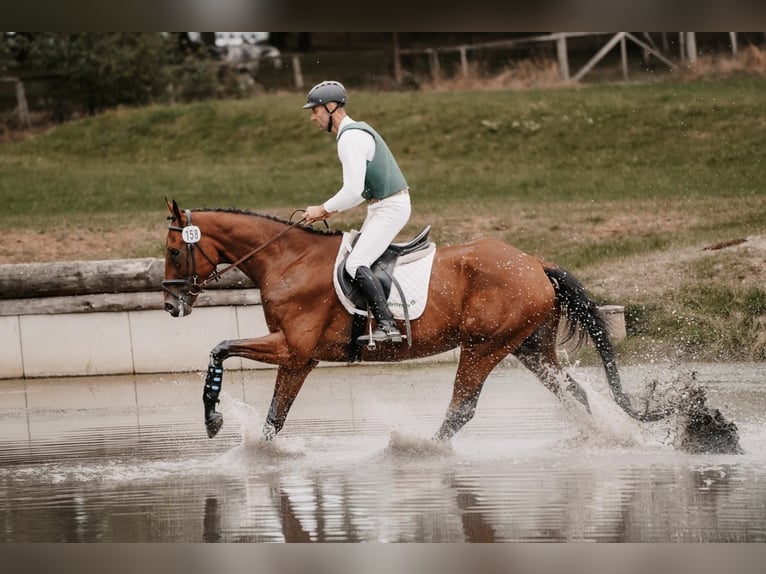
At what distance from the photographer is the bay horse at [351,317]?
973 centimetres

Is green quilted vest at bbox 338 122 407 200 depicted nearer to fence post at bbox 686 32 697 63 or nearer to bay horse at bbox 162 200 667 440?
bay horse at bbox 162 200 667 440

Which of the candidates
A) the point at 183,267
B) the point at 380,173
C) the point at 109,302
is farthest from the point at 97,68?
the point at 380,173

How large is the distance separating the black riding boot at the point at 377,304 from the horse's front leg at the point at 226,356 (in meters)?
0.63

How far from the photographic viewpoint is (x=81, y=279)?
14.4 m

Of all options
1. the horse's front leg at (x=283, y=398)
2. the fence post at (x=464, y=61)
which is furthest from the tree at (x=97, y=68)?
the horse's front leg at (x=283, y=398)

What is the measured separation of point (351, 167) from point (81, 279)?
571 centimetres

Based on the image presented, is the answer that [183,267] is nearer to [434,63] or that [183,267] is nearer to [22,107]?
[22,107]

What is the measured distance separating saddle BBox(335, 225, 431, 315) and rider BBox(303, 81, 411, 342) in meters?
0.07

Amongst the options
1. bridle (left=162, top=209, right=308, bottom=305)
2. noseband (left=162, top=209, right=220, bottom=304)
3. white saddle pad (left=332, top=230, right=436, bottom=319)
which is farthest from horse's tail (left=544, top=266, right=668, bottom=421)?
noseband (left=162, top=209, right=220, bottom=304)

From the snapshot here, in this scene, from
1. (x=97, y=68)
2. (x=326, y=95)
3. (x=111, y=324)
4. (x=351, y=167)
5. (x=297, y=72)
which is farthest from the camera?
(x=297, y=72)

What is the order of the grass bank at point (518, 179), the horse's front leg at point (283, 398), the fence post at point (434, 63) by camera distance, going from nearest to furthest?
the horse's front leg at point (283, 398), the grass bank at point (518, 179), the fence post at point (434, 63)

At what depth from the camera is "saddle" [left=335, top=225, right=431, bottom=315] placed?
9.66 meters

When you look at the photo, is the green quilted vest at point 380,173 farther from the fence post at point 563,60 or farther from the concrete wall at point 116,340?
the fence post at point 563,60
